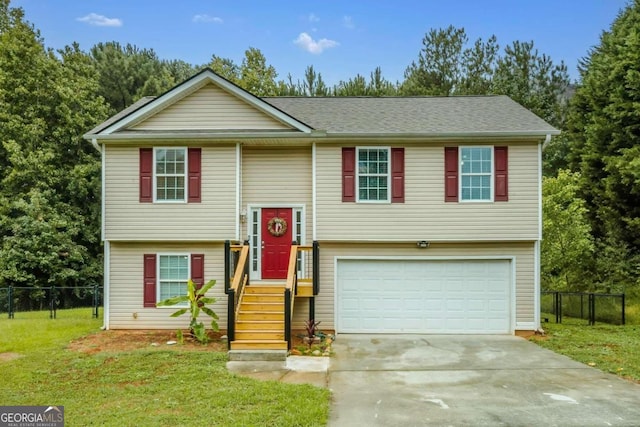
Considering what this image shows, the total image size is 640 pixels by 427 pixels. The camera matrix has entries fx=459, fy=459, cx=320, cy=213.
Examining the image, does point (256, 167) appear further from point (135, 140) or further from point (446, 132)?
point (446, 132)

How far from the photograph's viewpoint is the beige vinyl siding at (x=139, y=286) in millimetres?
11812

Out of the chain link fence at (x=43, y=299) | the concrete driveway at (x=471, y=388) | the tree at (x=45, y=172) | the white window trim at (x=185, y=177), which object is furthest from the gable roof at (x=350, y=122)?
the tree at (x=45, y=172)

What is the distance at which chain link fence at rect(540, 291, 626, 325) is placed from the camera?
13.4 m

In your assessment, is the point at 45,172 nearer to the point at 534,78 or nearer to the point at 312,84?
the point at 312,84

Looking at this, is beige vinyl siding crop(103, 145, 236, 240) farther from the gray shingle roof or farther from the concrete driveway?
the concrete driveway

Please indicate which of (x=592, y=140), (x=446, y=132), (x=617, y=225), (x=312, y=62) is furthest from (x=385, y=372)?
(x=312, y=62)

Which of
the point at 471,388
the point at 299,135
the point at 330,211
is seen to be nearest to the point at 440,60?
the point at 299,135

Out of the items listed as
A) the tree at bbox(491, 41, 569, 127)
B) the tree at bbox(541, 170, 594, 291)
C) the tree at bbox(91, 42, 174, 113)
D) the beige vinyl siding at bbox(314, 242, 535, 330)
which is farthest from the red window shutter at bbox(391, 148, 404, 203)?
the tree at bbox(491, 41, 569, 127)

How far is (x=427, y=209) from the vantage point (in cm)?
1174

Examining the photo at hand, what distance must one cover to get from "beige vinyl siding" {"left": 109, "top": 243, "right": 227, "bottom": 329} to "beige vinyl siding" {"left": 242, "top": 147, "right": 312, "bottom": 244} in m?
1.25

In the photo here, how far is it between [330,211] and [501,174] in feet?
14.6

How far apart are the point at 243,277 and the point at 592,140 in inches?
721

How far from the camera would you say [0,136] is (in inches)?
834

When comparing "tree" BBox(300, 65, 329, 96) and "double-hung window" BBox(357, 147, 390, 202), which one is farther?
"tree" BBox(300, 65, 329, 96)
